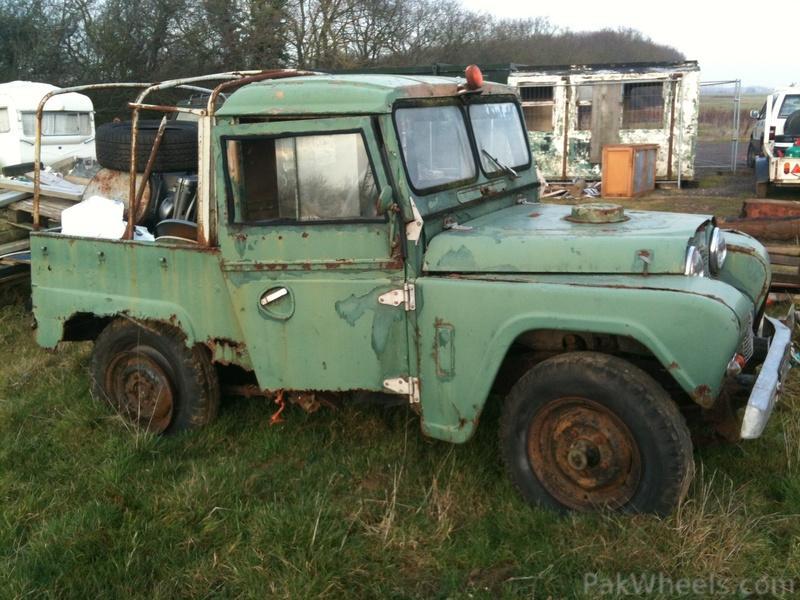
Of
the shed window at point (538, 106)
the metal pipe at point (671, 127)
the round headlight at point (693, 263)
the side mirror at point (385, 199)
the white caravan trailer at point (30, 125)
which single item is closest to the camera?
the round headlight at point (693, 263)

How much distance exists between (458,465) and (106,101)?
68.7 ft

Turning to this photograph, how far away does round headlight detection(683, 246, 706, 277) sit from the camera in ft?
11.2

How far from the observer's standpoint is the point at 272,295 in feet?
13.1

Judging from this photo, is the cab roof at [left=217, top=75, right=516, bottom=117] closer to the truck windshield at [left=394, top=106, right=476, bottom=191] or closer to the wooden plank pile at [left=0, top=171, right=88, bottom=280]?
the truck windshield at [left=394, top=106, right=476, bottom=191]

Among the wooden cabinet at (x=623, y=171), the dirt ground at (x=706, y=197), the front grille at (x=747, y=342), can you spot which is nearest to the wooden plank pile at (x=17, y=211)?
the front grille at (x=747, y=342)

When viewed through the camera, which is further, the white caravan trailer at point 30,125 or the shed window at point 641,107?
the shed window at point 641,107

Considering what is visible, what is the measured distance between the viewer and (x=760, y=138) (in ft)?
63.0

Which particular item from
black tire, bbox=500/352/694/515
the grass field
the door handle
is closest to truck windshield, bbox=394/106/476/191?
the door handle

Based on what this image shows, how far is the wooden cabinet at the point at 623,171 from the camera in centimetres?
1561

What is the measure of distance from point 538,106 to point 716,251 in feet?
50.0

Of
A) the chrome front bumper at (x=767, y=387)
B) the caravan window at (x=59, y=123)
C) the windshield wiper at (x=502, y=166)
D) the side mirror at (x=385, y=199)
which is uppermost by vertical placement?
the caravan window at (x=59, y=123)

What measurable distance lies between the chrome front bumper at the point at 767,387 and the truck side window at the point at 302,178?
1860 mm

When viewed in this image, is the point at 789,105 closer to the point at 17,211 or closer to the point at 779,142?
the point at 779,142

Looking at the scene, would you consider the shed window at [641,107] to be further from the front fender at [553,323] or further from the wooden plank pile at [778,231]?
the front fender at [553,323]
